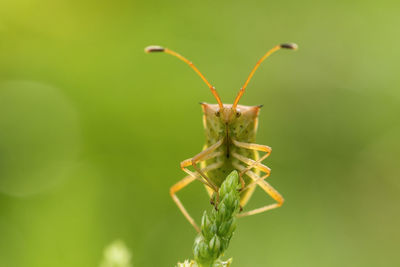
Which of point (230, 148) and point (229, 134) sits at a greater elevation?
point (229, 134)

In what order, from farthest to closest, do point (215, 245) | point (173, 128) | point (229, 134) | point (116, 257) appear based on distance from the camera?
1. point (173, 128)
2. point (229, 134)
3. point (116, 257)
4. point (215, 245)

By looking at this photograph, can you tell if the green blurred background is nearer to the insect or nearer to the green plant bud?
the insect

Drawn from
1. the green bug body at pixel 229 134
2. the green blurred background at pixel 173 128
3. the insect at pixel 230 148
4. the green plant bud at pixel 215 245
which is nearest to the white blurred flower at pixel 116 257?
the green plant bud at pixel 215 245

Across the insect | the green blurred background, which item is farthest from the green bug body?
the green blurred background

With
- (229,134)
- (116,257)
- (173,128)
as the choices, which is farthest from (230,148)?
(173,128)

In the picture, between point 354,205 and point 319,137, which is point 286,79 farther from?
point 354,205

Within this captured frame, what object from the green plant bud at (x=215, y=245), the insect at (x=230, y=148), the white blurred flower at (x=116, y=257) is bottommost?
the white blurred flower at (x=116, y=257)

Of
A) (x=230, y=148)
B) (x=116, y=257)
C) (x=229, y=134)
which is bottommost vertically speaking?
(x=116, y=257)

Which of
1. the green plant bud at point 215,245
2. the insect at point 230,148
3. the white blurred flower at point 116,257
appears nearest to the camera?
the green plant bud at point 215,245

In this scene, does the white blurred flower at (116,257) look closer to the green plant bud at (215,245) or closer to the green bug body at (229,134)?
the green plant bud at (215,245)

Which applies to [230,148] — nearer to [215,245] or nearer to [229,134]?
[229,134]
